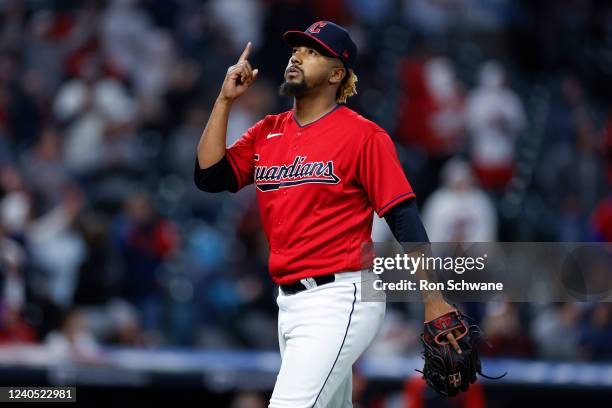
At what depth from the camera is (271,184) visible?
4152 mm

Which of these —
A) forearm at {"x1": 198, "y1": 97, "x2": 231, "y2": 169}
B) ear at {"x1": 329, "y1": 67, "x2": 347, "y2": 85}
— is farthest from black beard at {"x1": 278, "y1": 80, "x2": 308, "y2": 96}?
forearm at {"x1": 198, "y1": 97, "x2": 231, "y2": 169}

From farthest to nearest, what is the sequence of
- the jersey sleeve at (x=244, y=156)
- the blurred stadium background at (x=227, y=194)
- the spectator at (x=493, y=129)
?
the spectator at (x=493, y=129), the blurred stadium background at (x=227, y=194), the jersey sleeve at (x=244, y=156)

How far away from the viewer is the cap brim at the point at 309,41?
13.4 feet

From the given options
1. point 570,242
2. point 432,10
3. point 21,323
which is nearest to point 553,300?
point 570,242

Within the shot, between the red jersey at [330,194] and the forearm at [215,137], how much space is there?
10.1 inches

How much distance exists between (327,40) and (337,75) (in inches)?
6.1

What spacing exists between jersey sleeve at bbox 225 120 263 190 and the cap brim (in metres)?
0.36

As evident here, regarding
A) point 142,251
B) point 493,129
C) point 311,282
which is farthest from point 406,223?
point 493,129

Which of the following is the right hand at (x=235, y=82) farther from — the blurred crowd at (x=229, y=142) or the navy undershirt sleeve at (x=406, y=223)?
the blurred crowd at (x=229, y=142)

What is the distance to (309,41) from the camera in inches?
162

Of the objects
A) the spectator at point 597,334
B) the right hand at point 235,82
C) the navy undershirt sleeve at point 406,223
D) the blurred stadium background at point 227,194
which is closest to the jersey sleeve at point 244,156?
the right hand at point 235,82

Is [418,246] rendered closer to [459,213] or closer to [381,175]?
[381,175]

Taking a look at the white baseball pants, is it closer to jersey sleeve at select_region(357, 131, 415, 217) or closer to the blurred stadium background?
jersey sleeve at select_region(357, 131, 415, 217)

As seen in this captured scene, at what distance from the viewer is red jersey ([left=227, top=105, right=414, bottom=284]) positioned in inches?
156
